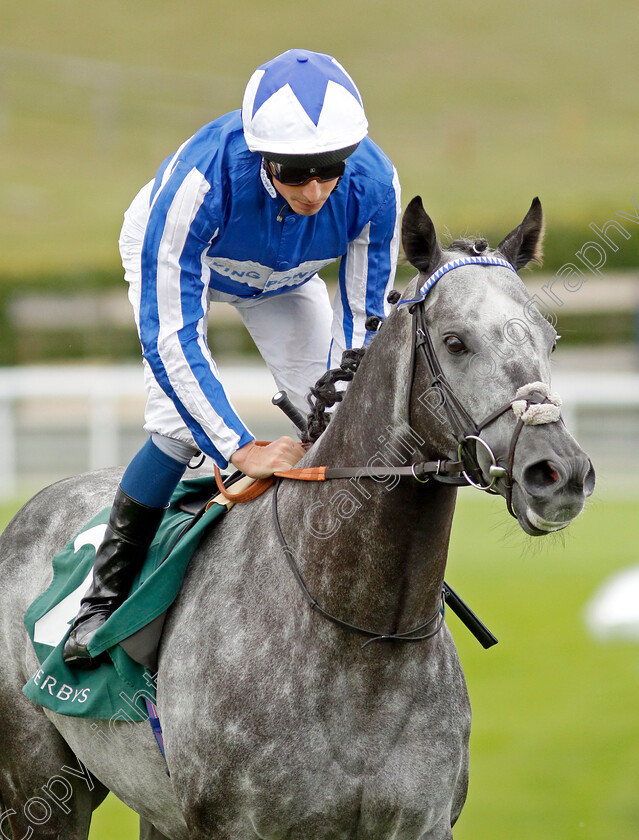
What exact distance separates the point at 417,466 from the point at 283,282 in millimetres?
1051

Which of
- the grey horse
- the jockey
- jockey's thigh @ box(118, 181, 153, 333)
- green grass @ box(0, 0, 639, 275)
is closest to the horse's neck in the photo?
the grey horse

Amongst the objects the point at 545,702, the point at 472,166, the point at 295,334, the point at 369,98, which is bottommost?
the point at 472,166

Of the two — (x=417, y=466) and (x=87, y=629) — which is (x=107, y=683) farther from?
(x=417, y=466)

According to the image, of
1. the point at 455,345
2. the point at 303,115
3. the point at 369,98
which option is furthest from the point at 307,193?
the point at 369,98

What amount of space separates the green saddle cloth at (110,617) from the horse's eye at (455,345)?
95 cm

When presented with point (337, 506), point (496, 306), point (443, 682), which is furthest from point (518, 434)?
point (443, 682)

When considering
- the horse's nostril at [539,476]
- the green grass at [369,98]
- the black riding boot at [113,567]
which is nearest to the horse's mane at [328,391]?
the black riding boot at [113,567]

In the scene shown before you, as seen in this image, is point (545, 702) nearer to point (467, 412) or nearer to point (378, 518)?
point (378, 518)

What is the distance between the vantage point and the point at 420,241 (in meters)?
2.68

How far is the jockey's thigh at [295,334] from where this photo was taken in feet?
12.0

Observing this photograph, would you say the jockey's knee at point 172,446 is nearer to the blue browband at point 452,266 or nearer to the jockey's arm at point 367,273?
the jockey's arm at point 367,273

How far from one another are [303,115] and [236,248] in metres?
0.48

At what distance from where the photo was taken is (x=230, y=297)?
11.7ft

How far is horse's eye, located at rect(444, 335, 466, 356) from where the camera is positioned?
98.6 inches
